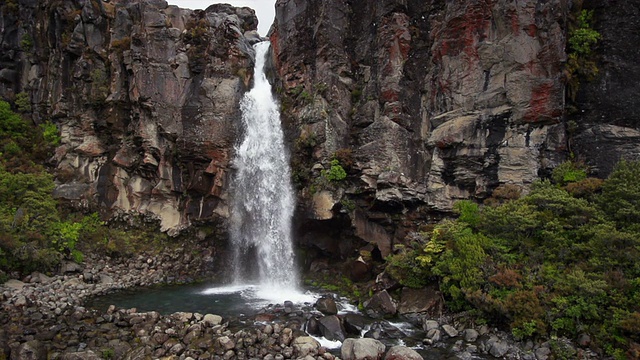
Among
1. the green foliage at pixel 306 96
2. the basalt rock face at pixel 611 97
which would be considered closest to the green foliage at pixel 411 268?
the basalt rock face at pixel 611 97

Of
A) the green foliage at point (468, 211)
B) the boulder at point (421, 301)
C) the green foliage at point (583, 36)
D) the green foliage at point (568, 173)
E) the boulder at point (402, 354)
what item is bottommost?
the boulder at point (402, 354)

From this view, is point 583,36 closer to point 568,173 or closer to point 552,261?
point 568,173

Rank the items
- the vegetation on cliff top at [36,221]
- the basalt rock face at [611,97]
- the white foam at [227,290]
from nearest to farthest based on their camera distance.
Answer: the basalt rock face at [611,97], the vegetation on cliff top at [36,221], the white foam at [227,290]

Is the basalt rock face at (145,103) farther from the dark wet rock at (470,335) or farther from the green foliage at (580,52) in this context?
the green foliage at (580,52)

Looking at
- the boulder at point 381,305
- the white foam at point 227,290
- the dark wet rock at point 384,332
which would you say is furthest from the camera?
the white foam at point 227,290

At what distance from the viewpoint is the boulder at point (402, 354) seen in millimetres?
11758

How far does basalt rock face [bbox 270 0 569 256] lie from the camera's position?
60.6 ft

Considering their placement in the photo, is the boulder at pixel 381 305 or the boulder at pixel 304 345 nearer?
the boulder at pixel 304 345

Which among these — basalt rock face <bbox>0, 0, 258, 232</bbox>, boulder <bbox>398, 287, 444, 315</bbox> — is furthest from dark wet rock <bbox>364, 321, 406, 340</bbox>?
basalt rock face <bbox>0, 0, 258, 232</bbox>

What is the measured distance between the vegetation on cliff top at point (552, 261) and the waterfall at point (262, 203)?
7697mm

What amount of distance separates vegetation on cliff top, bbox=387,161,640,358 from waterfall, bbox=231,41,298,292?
770cm

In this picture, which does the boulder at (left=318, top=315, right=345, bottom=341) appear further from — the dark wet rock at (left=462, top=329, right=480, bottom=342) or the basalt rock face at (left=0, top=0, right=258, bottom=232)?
the basalt rock face at (left=0, top=0, right=258, bottom=232)

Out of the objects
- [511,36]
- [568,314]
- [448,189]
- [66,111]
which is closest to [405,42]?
[511,36]

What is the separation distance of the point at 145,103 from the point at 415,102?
17.4 meters
